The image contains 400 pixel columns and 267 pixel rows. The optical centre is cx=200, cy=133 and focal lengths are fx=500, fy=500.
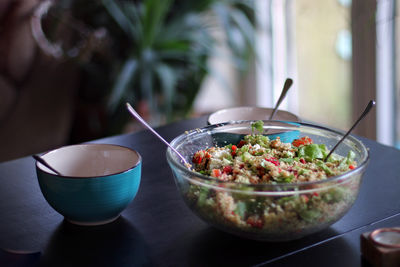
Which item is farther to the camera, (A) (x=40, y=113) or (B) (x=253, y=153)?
(A) (x=40, y=113)

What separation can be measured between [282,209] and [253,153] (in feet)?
0.77

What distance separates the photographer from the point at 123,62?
9.51 ft

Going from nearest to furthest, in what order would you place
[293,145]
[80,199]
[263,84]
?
[80,199] → [293,145] → [263,84]

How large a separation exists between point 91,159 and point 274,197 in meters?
0.49

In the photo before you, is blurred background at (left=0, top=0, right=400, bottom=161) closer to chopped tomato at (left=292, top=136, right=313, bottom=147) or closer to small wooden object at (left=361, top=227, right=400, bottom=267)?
chopped tomato at (left=292, top=136, right=313, bottom=147)

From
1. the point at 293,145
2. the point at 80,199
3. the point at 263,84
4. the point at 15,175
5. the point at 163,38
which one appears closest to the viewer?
the point at 80,199

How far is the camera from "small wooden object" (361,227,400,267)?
2.52 ft

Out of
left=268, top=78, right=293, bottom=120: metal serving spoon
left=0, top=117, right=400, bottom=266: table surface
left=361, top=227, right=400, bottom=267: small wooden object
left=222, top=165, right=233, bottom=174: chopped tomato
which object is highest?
left=268, top=78, right=293, bottom=120: metal serving spoon

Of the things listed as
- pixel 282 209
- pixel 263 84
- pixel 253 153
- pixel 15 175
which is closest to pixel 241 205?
pixel 282 209

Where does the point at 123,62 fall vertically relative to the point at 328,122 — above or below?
above

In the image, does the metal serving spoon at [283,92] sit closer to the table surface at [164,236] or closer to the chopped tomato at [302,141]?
the chopped tomato at [302,141]

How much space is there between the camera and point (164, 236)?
94cm

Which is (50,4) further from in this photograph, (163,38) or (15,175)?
(15,175)

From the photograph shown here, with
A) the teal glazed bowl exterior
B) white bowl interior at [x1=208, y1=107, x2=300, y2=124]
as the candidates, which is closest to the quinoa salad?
the teal glazed bowl exterior
